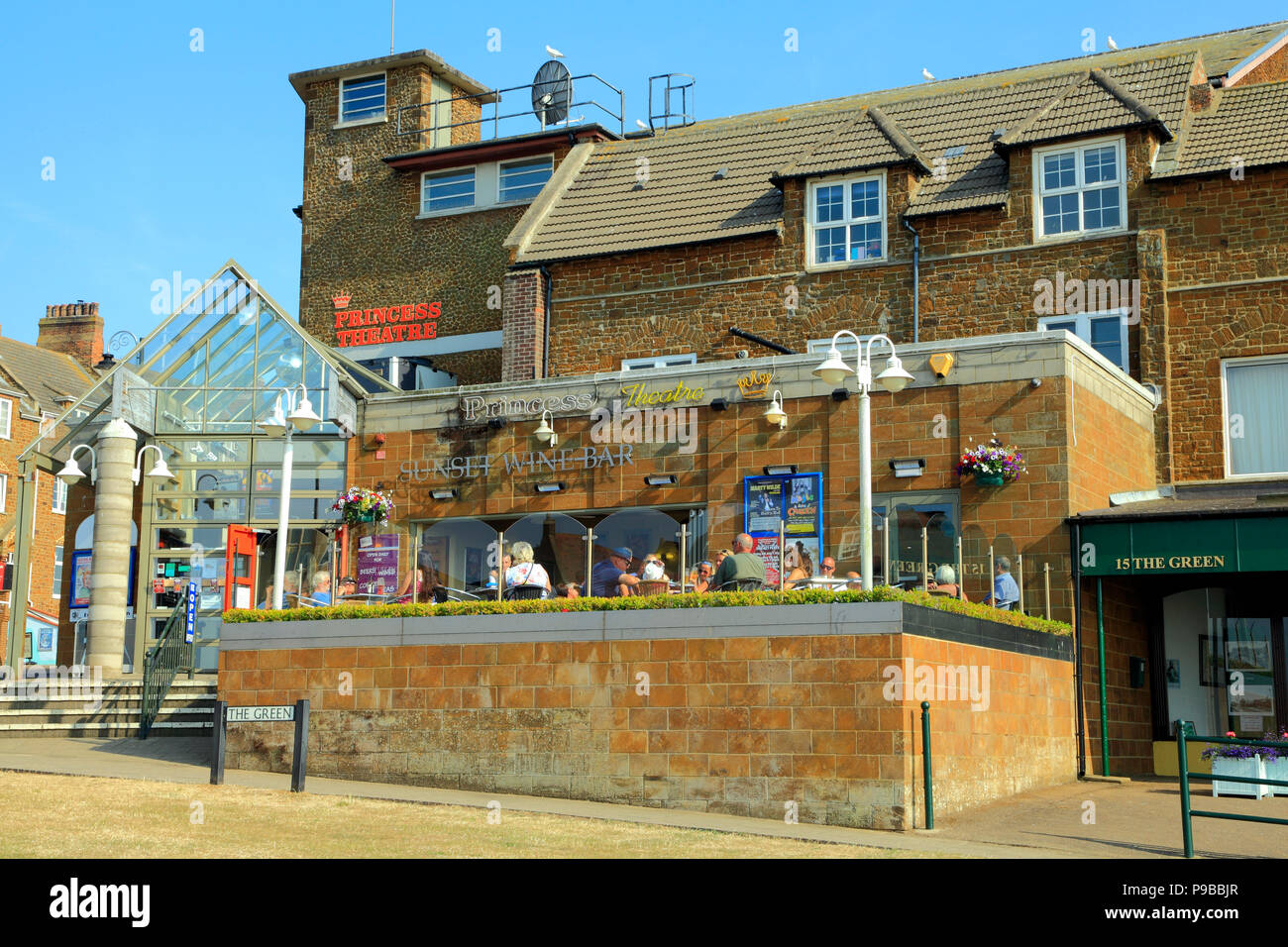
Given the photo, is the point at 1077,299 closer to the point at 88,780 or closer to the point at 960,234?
the point at 960,234

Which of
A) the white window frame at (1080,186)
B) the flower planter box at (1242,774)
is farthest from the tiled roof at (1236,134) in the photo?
the flower planter box at (1242,774)

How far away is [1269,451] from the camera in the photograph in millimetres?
23375

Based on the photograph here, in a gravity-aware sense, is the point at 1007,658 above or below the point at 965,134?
below

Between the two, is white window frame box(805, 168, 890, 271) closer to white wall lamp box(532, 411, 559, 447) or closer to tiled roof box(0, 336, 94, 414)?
white wall lamp box(532, 411, 559, 447)

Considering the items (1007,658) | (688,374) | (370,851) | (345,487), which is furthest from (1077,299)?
(370,851)

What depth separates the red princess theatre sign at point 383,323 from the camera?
32.9m

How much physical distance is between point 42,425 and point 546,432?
31745 millimetres

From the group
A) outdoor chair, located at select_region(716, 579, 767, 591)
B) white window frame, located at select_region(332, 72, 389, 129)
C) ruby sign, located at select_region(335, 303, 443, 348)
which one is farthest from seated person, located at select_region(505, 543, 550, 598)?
white window frame, located at select_region(332, 72, 389, 129)

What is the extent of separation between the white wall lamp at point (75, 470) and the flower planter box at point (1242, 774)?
1783 cm

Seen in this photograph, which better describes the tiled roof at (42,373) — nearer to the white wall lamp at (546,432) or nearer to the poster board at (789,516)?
the white wall lamp at (546,432)

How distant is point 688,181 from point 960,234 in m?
6.20

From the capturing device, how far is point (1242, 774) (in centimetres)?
1728

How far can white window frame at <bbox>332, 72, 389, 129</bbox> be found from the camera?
35.2 meters

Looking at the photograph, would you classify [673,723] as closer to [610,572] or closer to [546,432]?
[610,572]
